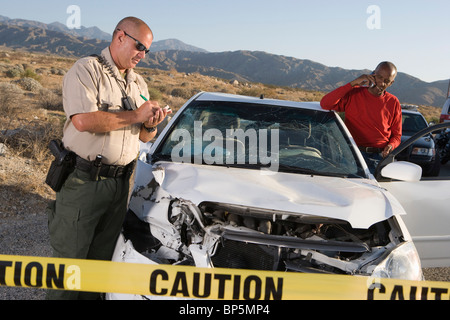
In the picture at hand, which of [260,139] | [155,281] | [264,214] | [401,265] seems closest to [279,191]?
[264,214]

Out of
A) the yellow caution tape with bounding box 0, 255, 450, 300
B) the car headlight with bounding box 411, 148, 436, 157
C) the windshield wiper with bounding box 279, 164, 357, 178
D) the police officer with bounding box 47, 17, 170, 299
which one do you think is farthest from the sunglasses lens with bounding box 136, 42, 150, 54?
the car headlight with bounding box 411, 148, 436, 157

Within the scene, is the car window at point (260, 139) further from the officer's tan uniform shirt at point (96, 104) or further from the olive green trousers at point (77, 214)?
the olive green trousers at point (77, 214)

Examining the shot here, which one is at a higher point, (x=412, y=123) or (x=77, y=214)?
(x=412, y=123)

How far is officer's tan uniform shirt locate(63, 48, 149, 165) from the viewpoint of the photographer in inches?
101

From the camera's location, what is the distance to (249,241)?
2314 millimetres

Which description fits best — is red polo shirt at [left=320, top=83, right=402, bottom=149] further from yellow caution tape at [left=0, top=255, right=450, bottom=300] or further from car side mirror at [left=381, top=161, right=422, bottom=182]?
yellow caution tape at [left=0, top=255, right=450, bottom=300]

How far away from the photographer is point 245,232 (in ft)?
7.96

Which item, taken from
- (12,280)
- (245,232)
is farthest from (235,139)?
(12,280)

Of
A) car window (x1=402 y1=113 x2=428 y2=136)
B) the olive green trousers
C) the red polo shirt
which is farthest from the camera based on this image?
car window (x1=402 y1=113 x2=428 y2=136)

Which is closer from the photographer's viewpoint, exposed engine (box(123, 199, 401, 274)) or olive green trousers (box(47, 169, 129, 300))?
exposed engine (box(123, 199, 401, 274))

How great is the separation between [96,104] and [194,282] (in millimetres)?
1272

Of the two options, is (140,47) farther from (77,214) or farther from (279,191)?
(279,191)

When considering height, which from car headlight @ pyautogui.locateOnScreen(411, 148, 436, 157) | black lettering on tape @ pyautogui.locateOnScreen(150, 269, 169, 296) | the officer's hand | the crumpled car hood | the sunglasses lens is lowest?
black lettering on tape @ pyautogui.locateOnScreen(150, 269, 169, 296)

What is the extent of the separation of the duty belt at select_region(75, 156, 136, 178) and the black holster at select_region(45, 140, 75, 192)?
0.05 metres
